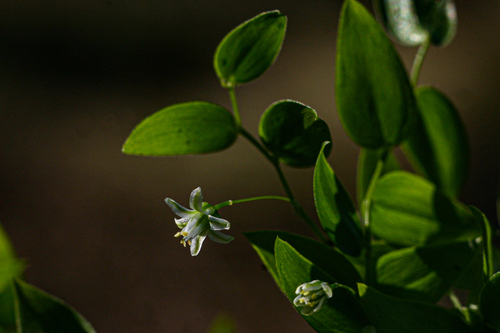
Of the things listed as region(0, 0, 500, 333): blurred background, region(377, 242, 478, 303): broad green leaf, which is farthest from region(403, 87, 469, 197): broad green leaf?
→ region(0, 0, 500, 333): blurred background

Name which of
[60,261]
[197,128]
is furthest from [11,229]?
[197,128]

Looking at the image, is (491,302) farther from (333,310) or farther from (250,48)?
(250,48)

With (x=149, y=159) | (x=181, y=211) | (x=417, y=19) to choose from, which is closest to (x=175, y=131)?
(x=181, y=211)

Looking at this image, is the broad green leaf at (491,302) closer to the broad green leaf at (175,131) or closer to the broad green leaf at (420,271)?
the broad green leaf at (420,271)

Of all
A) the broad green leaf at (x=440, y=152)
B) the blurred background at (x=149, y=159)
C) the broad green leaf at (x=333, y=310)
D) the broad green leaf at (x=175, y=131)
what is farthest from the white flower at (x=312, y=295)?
the blurred background at (x=149, y=159)

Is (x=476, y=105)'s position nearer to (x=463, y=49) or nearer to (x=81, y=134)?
(x=463, y=49)

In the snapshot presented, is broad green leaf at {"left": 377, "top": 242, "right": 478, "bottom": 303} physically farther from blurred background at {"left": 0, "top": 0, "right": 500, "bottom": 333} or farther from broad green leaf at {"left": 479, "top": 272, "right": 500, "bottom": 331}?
blurred background at {"left": 0, "top": 0, "right": 500, "bottom": 333}
